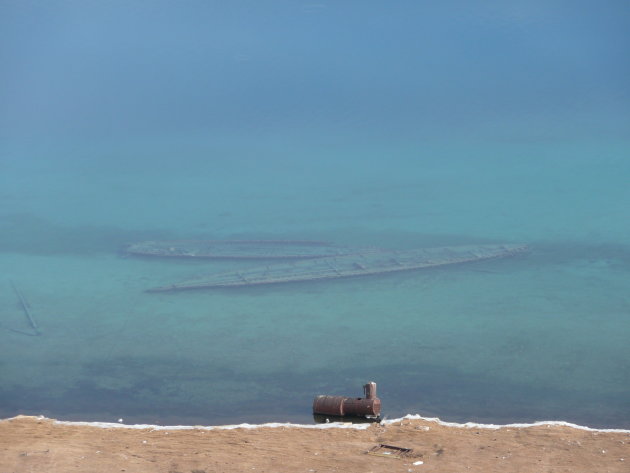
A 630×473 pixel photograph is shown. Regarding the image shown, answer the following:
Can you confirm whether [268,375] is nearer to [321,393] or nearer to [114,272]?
[321,393]

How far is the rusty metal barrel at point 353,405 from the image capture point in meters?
6.74

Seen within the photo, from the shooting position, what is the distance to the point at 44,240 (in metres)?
14.7

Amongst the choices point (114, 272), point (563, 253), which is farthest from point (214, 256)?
point (563, 253)

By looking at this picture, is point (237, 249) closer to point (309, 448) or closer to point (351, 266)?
point (351, 266)

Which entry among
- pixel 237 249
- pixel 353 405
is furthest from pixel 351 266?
pixel 353 405

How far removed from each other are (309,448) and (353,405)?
996mm

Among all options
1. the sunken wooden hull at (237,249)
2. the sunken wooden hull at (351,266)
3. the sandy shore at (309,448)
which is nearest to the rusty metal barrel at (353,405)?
the sandy shore at (309,448)

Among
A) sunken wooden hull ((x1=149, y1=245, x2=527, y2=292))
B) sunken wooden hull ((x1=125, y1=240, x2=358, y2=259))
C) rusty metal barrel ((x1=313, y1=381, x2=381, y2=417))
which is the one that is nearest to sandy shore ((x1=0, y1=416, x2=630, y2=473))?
rusty metal barrel ((x1=313, y1=381, x2=381, y2=417))

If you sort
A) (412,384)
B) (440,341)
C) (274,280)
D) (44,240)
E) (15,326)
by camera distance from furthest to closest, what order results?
(44,240)
(274,280)
(15,326)
(440,341)
(412,384)

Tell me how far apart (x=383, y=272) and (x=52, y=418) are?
19.2 ft

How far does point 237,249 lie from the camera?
1334 centimetres

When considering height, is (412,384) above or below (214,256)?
below

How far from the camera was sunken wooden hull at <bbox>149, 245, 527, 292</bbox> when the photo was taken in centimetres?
1185

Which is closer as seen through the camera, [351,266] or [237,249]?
[351,266]
